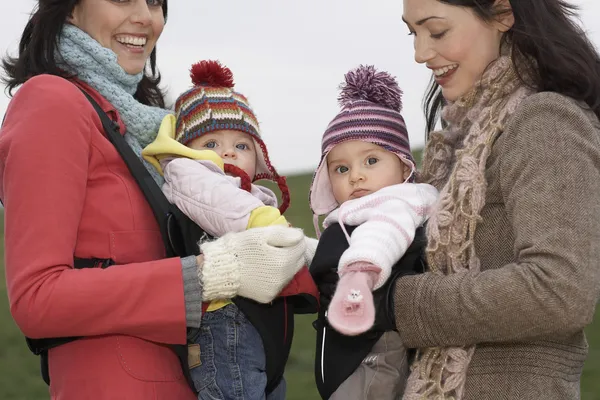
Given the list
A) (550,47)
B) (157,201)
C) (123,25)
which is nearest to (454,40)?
(550,47)

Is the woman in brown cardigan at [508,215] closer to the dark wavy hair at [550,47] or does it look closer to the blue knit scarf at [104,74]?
the dark wavy hair at [550,47]

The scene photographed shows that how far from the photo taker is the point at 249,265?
243cm

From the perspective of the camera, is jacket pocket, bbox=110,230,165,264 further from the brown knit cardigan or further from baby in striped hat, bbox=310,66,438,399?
the brown knit cardigan

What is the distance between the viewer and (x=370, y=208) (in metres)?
2.63

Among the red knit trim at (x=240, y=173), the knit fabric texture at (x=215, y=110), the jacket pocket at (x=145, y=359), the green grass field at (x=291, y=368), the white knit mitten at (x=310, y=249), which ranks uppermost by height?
the knit fabric texture at (x=215, y=110)

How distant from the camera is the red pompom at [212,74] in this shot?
2957 mm

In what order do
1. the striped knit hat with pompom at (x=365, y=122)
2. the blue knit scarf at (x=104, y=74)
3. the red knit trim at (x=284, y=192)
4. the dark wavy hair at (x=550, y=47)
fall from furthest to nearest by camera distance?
1. the red knit trim at (x=284, y=192)
2. the striped knit hat with pompom at (x=365, y=122)
3. the blue knit scarf at (x=104, y=74)
4. the dark wavy hair at (x=550, y=47)

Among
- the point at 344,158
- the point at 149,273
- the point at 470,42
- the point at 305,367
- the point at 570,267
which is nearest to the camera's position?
the point at 570,267

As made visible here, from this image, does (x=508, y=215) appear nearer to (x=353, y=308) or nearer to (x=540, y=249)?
(x=540, y=249)

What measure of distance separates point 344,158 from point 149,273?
0.81 metres

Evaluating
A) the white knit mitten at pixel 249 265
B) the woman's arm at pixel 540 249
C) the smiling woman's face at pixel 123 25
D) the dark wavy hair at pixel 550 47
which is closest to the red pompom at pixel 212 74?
the smiling woman's face at pixel 123 25

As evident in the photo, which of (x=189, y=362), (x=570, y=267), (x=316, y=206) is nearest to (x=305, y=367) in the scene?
(x=316, y=206)

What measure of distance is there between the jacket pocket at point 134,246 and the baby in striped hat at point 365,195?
0.46 m

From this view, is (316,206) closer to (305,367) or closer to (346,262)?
(346,262)
